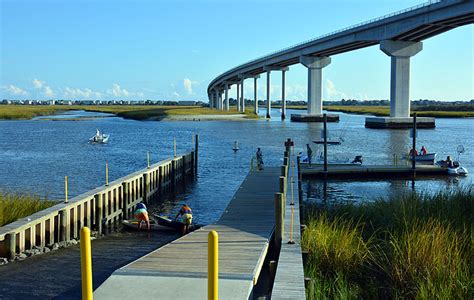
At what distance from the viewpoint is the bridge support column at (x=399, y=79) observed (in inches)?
3029

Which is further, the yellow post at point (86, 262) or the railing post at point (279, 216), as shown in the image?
the railing post at point (279, 216)

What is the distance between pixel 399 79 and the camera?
260ft

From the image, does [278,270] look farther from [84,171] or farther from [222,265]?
[84,171]

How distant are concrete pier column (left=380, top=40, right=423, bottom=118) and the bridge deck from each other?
67.0 meters

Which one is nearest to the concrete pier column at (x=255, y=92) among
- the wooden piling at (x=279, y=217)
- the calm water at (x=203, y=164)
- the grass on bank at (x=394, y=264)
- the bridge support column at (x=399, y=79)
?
the bridge support column at (x=399, y=79)

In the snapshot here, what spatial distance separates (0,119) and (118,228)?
11502cm

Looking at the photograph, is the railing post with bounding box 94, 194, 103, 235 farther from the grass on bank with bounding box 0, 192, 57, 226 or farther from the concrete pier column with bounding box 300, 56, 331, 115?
the concrete pier column with bounding box 300, 56, 331, 115

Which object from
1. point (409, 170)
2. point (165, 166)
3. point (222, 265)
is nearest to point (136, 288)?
point (222, 265)

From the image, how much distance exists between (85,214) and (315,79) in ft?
295

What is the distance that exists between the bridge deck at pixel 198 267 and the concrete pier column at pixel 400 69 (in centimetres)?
6704

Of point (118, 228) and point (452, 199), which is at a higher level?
point (452, 199)

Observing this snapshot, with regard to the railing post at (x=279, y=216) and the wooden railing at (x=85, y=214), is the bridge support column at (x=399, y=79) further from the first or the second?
the railing post at (x=279, y=216)

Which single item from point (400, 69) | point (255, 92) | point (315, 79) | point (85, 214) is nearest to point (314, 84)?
point (315, 79)

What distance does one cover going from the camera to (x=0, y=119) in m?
122
